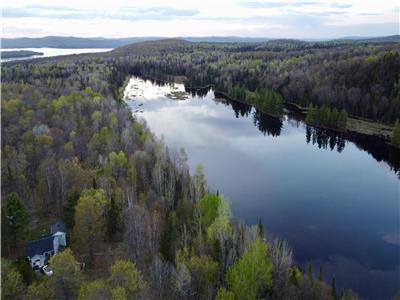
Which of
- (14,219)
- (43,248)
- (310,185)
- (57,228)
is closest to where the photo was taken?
(43,248)

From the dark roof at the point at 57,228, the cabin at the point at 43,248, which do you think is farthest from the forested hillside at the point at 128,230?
the dark roof at the point at 57,228

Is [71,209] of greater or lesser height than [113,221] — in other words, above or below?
above

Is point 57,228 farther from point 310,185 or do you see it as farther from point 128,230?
point 310,185

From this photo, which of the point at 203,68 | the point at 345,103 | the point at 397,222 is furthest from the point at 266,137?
the point at 203,68

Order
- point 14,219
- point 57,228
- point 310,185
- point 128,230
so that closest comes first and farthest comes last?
point 14,219 < point 128,230 < point 57,228 < point 310,185

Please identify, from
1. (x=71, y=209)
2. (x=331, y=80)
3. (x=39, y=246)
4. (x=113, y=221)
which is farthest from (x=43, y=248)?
(x=331, y=80)

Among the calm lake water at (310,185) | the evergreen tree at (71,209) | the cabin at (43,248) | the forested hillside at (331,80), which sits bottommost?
the calm lake water at (310,185)

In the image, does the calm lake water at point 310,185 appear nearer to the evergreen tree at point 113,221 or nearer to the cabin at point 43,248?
the evergreen tree at point 113,221
